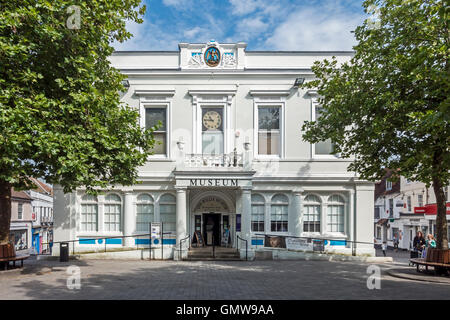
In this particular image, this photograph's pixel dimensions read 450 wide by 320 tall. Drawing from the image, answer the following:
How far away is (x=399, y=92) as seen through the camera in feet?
37.9

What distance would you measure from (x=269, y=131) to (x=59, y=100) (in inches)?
441

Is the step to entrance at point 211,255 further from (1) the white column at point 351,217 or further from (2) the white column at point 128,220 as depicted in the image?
(1) the white column at point 351,217

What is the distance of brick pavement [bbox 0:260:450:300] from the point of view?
31.9 feet

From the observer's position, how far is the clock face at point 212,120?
65.1 feet

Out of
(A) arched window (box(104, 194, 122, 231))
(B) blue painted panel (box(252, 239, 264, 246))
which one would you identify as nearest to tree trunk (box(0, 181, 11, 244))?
(A) arched window (box(104, 194, 122, 231))

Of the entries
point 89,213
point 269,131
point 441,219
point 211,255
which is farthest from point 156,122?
point 441,219

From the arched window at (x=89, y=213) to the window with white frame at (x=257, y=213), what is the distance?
8.50m

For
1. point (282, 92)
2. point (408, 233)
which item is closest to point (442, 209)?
point (282, 92)

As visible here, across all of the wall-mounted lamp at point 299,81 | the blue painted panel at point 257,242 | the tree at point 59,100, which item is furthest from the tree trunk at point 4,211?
the wall-mounted lamp at point 299,81

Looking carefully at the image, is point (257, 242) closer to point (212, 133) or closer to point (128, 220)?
point (212, 133)

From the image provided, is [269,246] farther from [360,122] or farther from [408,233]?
[408,233]

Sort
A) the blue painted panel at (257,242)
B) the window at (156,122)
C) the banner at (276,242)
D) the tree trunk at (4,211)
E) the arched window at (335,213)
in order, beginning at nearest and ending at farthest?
1. the tree trunk at (4,211)
2. the banner at (276,242)
3. the blue painted panel at (257,242)
4. the arched window at (335,213)
5. the window at (156,122)

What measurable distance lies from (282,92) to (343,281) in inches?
426

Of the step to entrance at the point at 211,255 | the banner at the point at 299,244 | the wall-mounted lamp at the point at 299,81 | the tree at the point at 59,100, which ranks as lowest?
the step to entrance at the point at 211,255
